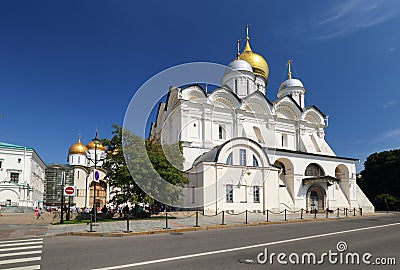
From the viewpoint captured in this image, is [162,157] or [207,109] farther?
[207,109]

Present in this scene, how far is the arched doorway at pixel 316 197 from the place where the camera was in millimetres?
35750

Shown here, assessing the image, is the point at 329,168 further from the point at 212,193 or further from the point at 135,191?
the point at 135,191

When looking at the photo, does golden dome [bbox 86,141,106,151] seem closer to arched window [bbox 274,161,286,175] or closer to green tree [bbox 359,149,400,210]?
arched window [bbox 274,161,286,175]

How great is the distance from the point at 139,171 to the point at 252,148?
40.2 feet

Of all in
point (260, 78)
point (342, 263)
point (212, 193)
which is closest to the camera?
point (342, 263)

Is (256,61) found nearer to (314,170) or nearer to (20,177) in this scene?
(314,170)

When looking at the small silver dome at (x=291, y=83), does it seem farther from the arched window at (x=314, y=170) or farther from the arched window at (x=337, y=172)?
the arched window at (x=314, y=170)

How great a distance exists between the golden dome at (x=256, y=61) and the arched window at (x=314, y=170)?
1824 cm

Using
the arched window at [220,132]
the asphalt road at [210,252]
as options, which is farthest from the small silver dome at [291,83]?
the asphalt road at [210,252]

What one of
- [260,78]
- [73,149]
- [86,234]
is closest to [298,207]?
[260,78]

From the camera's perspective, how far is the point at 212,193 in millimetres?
27141

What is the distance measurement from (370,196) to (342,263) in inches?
2143

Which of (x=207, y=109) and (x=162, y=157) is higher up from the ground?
(x=207, y=109)

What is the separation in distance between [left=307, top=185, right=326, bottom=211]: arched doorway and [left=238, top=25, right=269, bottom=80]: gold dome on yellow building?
2095 cm
